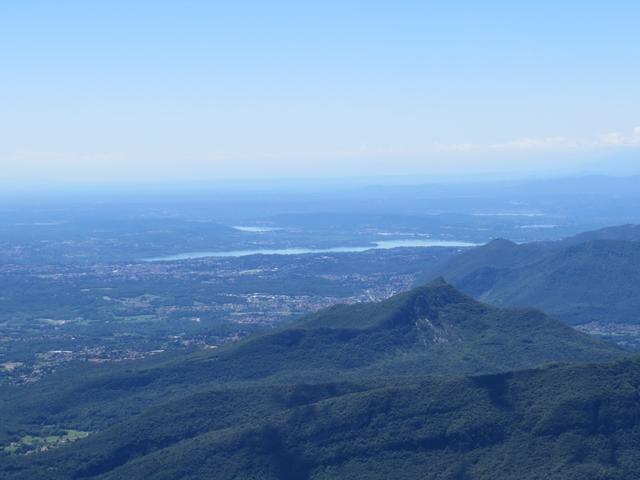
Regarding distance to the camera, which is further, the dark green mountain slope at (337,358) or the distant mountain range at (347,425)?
the dark green mountain slope at (337,358)

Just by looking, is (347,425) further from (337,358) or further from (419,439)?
(337,358)

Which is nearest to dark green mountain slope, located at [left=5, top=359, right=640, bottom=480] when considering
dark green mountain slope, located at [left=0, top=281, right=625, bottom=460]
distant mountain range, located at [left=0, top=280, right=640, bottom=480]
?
distant mountain range, located at [left=0, top=280, right=640, bottom=480]

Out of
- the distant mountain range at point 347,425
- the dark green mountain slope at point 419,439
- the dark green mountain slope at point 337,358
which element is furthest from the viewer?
the dark green mountain slope at point 337,358

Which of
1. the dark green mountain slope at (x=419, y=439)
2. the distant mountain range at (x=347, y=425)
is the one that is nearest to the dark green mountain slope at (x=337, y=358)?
the distant mountain range at (x=347, y=425)

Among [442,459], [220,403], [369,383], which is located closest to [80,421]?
[220,403]

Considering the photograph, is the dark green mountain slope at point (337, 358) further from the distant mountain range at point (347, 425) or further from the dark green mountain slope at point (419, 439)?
the dark green mountain slope at point (419, 439)

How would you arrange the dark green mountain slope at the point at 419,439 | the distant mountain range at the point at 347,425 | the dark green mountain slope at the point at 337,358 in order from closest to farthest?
the dark green mountain slope at the point at 419,439, the distant mountain range at the point at 347,425, the dark green mountain slope at the point at 337,358

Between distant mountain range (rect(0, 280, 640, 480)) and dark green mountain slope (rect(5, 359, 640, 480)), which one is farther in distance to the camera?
distant mountain range (rect(0, 280, 640, 480))

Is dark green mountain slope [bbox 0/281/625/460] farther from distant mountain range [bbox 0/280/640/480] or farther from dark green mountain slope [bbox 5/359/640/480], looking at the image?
dark green mountain slope [bbox 5/359/640/480]

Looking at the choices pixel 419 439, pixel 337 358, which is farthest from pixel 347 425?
pixel 337 358
